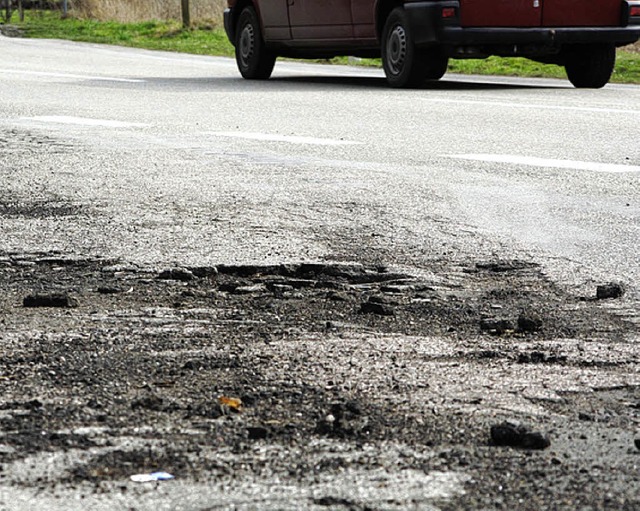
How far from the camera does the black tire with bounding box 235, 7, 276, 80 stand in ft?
49.4

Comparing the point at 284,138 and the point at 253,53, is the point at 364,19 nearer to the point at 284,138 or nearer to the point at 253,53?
the point at 253,53

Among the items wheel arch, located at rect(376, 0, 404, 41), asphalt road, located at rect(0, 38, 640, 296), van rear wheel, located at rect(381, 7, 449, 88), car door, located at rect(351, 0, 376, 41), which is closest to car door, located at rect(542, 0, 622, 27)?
asphalt road, located at rect(0, 38, 640, 296)

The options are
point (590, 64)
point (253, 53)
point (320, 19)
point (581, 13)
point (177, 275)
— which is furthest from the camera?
point (253, 53)

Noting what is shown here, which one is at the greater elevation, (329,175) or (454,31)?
(454,31)

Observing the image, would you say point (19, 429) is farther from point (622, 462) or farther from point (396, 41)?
point (396, 41)

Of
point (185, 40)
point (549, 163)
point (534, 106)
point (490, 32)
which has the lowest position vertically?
point (185, 40)

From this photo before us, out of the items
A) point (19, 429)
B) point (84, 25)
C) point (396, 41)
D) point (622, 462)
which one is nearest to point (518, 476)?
point (622, 462)

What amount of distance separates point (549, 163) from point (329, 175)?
1192mm

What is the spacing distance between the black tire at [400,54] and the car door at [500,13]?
23.5 inches

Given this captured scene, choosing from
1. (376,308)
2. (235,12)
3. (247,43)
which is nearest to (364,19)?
(247,43)

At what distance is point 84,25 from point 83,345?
31.9 metres

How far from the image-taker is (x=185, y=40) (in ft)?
90.4

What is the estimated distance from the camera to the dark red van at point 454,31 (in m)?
12.2

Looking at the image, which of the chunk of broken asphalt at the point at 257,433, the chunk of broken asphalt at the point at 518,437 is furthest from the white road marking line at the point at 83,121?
the chunk of broken asphalt at the point at 518,437
